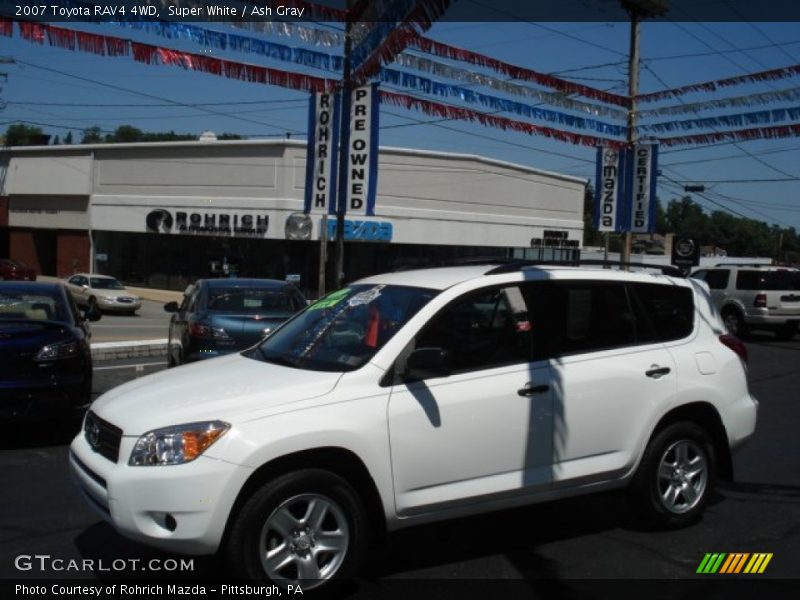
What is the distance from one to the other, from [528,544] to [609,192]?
1828 centimetres

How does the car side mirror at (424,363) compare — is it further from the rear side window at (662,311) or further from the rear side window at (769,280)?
the rear side window at (769,280)

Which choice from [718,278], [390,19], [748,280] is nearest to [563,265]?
[390,19]

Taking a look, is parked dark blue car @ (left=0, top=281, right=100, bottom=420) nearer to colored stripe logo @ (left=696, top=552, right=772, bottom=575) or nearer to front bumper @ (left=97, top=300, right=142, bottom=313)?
colored stripe logo @ (left=696, top=552, right=772, bottom=575)

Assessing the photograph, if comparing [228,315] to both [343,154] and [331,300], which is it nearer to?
[343,154]

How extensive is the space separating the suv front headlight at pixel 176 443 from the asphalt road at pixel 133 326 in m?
15.2

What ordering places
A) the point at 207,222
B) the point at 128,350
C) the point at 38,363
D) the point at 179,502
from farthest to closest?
the point at 207,222
the point at 128,350
the point at 38,363
the point at 179,502

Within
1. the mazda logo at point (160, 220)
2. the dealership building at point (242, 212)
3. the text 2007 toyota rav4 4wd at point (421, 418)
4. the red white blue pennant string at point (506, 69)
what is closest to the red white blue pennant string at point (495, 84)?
the red white blue pennant string at point (506, 69)

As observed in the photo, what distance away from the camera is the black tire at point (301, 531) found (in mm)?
3994

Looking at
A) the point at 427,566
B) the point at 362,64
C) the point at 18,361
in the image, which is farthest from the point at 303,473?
the point at 362,64

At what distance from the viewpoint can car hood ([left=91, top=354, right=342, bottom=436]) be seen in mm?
4102

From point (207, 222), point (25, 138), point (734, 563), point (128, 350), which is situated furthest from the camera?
point (25, 138)

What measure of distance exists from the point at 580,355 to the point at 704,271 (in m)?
19.5

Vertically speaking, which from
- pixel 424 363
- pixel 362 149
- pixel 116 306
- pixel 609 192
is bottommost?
pixel 116 306

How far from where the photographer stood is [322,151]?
1407cm
